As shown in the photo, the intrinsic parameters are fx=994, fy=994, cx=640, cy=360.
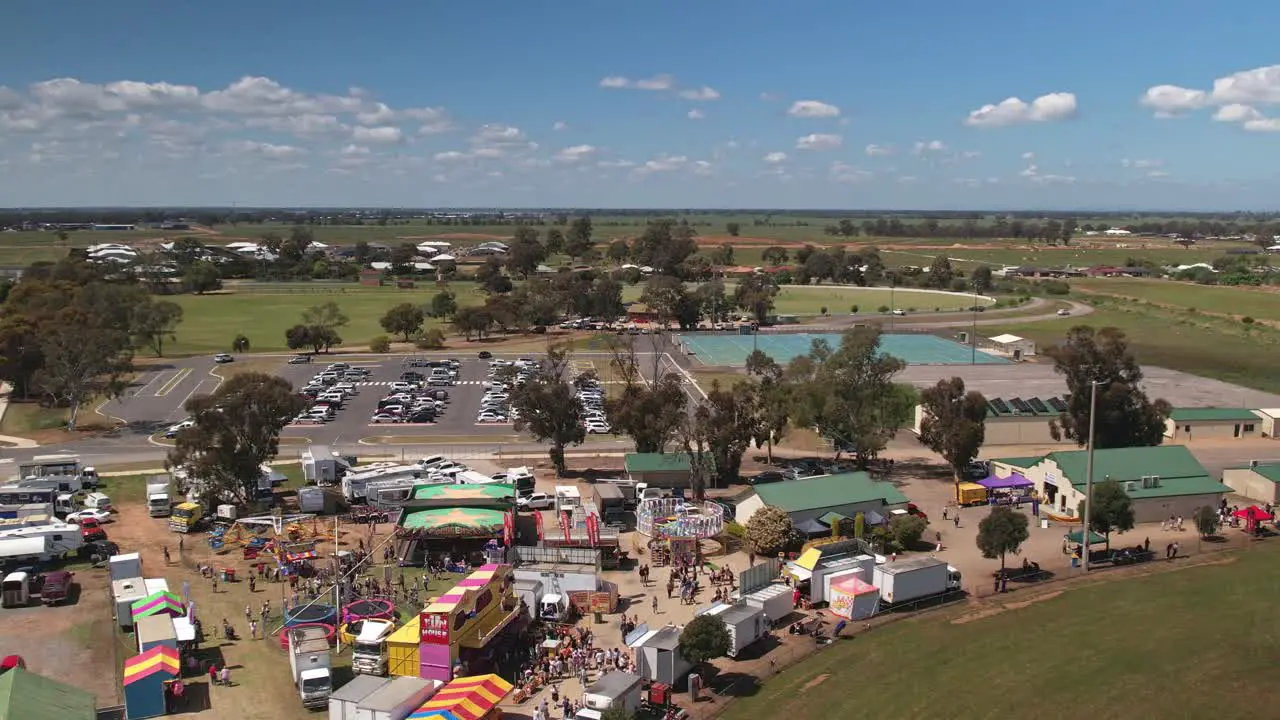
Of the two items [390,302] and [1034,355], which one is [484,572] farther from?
[390,302]

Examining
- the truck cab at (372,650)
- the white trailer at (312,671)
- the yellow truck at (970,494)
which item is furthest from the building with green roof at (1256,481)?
the white trailer at (312,671)

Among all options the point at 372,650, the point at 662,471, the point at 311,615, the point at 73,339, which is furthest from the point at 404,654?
the point at 73,339

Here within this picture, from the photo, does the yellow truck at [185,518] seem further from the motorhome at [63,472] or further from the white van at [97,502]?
the motorhome at [63,472]

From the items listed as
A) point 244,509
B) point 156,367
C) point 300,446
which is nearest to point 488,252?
point 156,367

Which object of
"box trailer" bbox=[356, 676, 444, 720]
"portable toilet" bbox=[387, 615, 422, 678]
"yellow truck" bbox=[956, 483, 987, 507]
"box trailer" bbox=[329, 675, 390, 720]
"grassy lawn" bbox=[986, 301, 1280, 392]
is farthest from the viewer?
"grassy lawn" bbox=[986, 301, 1280, 392]

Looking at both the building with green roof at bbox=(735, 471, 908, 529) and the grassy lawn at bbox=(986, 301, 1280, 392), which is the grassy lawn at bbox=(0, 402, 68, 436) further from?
the grassy lawn at bbox=(986, 301, 1280, 392)

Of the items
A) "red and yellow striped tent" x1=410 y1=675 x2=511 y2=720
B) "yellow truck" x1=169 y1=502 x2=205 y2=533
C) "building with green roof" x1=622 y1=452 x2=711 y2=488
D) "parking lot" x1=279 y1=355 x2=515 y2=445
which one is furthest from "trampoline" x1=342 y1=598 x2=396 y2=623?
"parking lot" x1=279 y1=355 x2=515 y2=445
